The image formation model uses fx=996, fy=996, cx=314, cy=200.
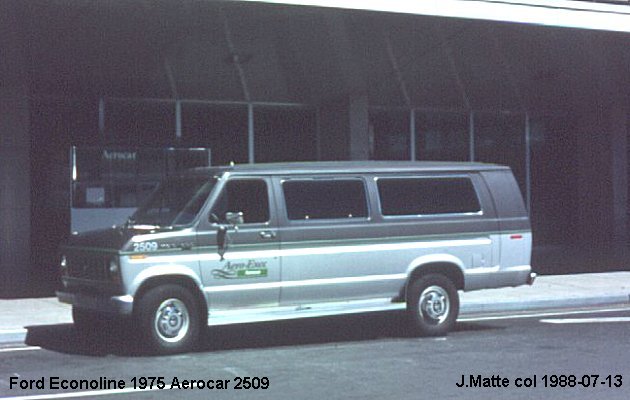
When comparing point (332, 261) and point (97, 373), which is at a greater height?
point (332, 261)

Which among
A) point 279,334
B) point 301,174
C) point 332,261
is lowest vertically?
point 279,334

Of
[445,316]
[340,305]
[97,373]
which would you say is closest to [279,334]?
[340,305]

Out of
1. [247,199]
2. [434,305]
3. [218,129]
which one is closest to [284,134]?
[218,129]

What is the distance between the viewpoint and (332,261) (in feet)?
39.1

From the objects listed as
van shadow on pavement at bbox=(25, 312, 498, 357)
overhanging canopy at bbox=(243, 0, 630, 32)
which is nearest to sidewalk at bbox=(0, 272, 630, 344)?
van shadow on pavement at bbox=(25, 312, 498, 357)

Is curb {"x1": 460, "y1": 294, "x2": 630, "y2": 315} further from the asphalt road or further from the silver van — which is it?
the silver van

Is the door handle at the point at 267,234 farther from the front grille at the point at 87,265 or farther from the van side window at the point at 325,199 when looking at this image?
the front grille at the point at 87,265

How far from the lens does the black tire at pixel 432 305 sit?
12.4 meters

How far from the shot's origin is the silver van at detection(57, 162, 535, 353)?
11094 mm

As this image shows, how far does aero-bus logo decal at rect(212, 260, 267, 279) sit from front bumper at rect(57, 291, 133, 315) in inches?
41.0

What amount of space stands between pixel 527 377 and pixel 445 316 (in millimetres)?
3213

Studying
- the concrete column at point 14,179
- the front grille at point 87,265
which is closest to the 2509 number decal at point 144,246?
the front grille at point 87,265

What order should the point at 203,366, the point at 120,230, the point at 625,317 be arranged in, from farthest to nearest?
the point at 625,317
the point at 120,230
the point at 203,366

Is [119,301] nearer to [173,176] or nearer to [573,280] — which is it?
[173,176]
